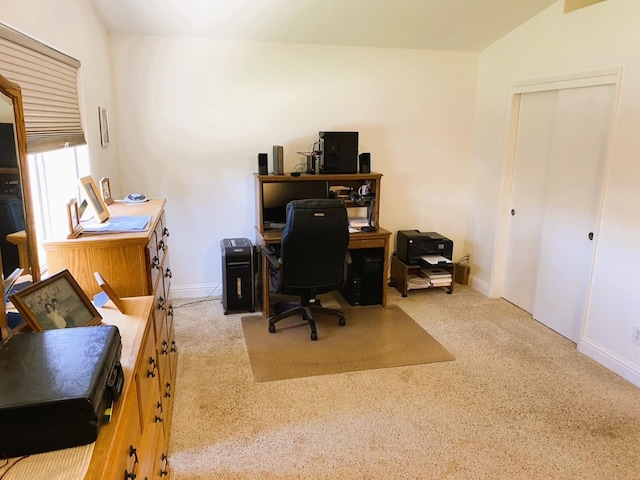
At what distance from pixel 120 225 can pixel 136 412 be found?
109 centimetres

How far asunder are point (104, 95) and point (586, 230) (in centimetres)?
379

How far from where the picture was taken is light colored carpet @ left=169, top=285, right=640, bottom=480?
2178mm

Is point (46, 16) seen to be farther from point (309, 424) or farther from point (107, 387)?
point (309, 424)

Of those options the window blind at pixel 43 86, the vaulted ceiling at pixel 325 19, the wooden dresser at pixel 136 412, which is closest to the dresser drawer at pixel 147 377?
the wooden dresser at pixel 136 412

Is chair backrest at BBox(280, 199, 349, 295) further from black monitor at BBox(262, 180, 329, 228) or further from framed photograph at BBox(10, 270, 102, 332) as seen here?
framed photograph at BBox(10, 270, 102, 332)

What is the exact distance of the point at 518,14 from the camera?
3.71 meters

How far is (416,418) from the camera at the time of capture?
8.34 feet

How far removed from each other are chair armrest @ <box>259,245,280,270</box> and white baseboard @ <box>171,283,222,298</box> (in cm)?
93

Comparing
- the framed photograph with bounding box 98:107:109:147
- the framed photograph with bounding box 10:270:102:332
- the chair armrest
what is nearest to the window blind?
the framed photograph with bounding box 98:107:109:147

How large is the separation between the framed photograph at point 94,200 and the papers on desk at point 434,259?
2976 mm

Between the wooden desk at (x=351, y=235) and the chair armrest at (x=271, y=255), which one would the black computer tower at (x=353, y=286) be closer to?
the wooden desk at (x=351, y=235)

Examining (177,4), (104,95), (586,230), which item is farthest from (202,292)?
(586,230)

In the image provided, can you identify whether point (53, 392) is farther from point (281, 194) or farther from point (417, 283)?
point (417, 283)

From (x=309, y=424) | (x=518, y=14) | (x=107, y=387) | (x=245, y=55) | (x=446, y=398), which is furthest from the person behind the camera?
(x=245, y=55)
